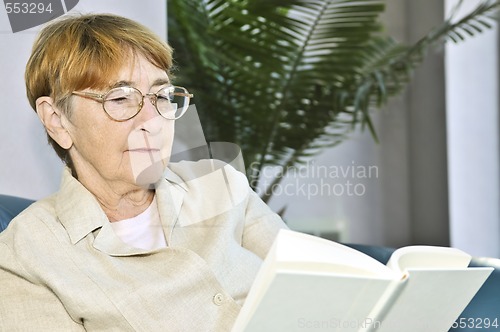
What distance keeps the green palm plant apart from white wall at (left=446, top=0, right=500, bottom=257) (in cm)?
49

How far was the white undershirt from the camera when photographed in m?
1.09

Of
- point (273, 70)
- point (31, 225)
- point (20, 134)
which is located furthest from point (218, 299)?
point (273, 70)

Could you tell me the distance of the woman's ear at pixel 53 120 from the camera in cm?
111

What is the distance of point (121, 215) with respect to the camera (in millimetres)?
1119

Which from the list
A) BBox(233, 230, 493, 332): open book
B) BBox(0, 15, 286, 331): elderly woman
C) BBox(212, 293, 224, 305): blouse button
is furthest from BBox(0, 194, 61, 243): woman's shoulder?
BBox(233, 230, 493, 332): open book

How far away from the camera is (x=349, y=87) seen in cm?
249

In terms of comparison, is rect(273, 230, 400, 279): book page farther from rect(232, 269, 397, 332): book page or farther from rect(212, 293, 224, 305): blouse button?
rect(212, 293, 224, 305): blouse button

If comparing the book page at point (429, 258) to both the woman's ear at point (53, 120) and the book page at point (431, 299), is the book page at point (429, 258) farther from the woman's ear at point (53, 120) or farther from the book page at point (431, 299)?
the woman's ear at point (53, 120)

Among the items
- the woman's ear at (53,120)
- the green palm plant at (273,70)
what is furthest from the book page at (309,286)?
the green palm plant at (273,70)

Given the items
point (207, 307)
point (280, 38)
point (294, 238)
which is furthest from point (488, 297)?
point (280, 38)

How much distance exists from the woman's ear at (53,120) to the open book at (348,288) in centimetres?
51

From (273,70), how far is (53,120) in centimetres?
133

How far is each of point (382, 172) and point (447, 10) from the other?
0.75 meters

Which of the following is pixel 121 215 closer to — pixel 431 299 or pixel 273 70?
pixel 431 299
